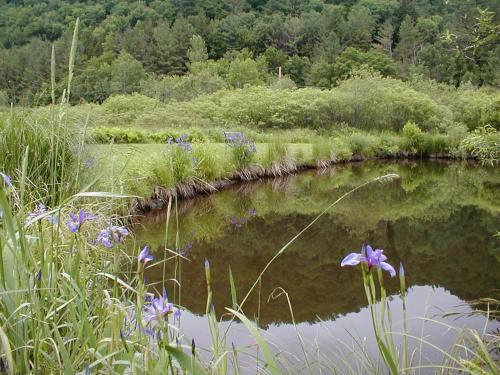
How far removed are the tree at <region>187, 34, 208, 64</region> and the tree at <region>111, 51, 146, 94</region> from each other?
781 cm

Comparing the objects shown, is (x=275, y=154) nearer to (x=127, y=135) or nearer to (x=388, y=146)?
(x=127, y=135)

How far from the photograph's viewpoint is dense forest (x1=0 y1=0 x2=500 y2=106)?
3784 centimetres

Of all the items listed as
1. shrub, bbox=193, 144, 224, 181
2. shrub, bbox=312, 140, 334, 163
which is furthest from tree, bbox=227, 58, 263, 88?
shrub, bbox=193, 144, 224, 181

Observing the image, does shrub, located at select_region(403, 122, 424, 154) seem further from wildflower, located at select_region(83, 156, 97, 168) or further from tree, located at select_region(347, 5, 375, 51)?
tree, located at select_region(347, 5, 375, 51)

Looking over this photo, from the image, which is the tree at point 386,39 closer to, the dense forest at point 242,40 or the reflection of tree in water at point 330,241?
the dense forest at point 242,40

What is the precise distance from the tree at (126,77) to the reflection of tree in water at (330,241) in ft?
90.5

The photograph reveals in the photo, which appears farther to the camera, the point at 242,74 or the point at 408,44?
the point at 408,44

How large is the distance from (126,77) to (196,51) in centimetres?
1187

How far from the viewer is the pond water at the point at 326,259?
301 centimetres

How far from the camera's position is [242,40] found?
2062 inches

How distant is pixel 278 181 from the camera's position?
34.0 ft

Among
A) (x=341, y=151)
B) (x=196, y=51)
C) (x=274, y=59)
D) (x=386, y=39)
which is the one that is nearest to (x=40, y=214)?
(x=341, y=151)

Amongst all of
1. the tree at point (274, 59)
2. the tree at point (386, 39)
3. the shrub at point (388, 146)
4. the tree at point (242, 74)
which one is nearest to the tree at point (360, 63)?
the tree at point (242, 74)

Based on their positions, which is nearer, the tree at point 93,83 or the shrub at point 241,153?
the shrub at point 241,153
